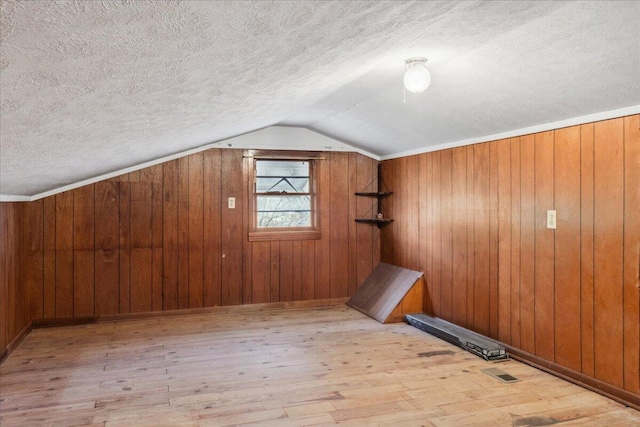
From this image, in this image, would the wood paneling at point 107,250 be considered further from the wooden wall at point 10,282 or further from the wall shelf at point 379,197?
the wall shelf at point 379,197

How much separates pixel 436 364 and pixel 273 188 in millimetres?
2832

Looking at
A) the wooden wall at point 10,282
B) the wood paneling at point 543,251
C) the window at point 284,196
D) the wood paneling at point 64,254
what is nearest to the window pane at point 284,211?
the window at point 284,196

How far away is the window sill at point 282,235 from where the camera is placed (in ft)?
17.5

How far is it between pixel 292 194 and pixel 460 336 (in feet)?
8.24

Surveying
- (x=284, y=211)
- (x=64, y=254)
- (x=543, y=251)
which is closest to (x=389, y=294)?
(x=284, y=211)

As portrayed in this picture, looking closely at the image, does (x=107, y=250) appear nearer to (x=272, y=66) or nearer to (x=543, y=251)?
(x=272, y=66)

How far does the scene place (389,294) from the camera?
16.6ft

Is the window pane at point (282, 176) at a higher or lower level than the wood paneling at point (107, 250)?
higher

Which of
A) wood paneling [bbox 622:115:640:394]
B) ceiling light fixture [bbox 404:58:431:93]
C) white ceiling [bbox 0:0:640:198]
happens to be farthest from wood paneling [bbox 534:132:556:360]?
ceiling light fixture [bbox 404:58:431:93]

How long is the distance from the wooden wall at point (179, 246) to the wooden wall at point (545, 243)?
1122mm

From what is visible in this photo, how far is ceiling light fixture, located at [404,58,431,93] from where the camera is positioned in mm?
2730

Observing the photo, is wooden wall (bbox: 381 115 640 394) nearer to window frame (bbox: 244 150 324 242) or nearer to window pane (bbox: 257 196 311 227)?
Answer: window frame (bbox: 244 150 324 242)

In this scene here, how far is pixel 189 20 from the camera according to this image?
110cm

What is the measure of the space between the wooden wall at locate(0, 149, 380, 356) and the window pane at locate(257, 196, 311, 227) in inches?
8.5
